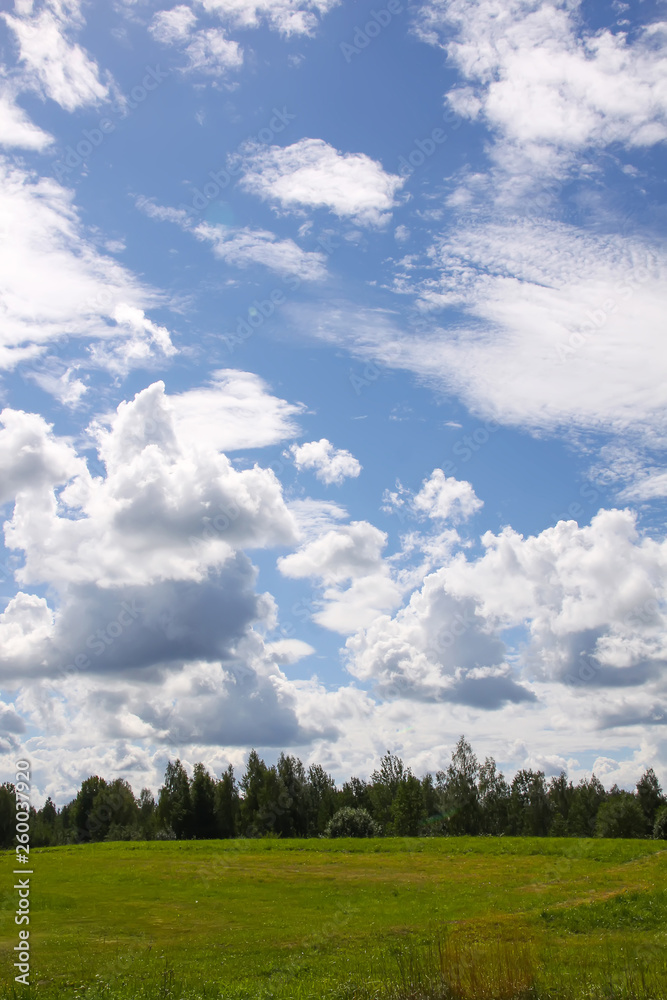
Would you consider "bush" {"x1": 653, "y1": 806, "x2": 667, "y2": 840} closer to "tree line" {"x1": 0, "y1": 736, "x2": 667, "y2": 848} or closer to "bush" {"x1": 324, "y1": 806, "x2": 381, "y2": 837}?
"tree line" {"x1": 0, "y1": 736, "x2": 667, "y2": 848}

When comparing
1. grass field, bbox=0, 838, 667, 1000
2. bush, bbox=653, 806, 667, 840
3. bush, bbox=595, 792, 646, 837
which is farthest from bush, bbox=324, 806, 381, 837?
bush, bbox=595, 792, 646, 837

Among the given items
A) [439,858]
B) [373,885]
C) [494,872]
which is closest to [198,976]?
[373,885]

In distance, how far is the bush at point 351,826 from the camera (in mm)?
74375

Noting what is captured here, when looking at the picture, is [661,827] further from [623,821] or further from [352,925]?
[352,925]

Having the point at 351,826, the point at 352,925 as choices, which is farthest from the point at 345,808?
the point at 352,925

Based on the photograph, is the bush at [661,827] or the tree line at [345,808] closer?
the bush at [661,827]

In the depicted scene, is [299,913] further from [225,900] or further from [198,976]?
[198,976]

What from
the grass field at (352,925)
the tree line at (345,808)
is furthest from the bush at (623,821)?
the grass field at (352,925)

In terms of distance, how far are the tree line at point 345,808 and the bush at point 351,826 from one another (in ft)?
0.36

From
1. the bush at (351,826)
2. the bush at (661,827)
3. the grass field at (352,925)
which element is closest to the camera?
the grass field at (352,925)

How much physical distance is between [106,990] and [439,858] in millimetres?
40406

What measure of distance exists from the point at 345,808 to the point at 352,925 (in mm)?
54720

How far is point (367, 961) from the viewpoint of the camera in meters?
20.2

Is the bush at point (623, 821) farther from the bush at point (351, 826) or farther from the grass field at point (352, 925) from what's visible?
the grass field at point (352, 925)
